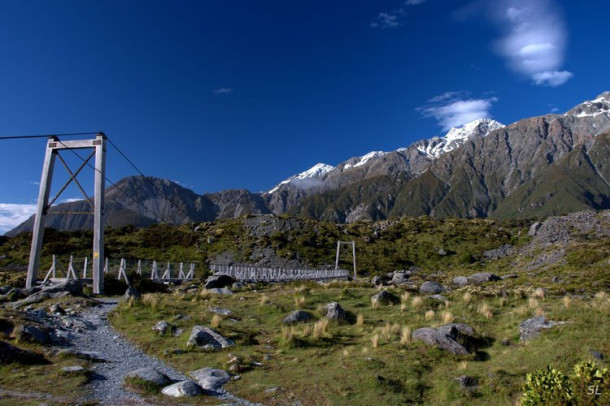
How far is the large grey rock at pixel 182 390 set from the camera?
8.91 m

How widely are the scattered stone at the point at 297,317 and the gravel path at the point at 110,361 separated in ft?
20.1

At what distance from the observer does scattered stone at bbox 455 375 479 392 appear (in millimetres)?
9950

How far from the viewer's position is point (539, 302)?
18.7 m

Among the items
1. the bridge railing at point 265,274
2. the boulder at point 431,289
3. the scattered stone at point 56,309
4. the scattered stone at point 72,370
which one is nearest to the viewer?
the scattered stone at point 72,370

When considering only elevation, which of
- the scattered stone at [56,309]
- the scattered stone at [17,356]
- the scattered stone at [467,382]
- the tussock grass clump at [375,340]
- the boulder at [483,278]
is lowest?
Result: the boulder at [483,278]

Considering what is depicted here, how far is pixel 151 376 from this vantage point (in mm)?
9617

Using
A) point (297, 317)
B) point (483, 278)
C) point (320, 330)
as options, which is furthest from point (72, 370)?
point (483, 278)

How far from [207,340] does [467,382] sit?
26.3 feet

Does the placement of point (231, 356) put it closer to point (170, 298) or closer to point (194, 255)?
point (170, 298)

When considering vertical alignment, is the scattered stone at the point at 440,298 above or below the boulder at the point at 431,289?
above

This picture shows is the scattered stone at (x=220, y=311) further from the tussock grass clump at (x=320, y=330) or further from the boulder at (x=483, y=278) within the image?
the boulder at (x=483, y=278)

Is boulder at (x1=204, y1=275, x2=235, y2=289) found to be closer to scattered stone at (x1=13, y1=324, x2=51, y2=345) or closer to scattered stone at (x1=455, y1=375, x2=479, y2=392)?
scattered stone at (x1=13, y1=324, x2=51, y2=345)

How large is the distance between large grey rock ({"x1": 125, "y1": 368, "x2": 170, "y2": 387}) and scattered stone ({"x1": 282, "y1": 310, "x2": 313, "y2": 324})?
7.38 m

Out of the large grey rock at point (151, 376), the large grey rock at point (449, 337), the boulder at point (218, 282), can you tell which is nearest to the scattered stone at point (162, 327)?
the large grey rock at point (151, 376)
